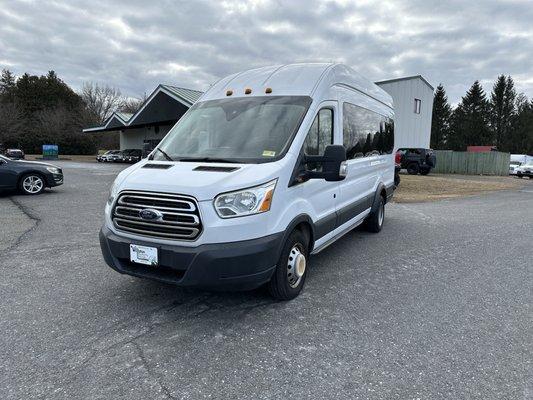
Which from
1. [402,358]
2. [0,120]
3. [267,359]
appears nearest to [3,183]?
[267,359]

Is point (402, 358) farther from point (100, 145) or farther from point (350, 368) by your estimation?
point (100, 145)

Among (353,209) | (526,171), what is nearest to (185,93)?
(353,209)

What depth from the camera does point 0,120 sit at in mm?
46531

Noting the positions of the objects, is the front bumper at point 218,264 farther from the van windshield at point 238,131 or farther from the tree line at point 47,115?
the tree line at point 47,115

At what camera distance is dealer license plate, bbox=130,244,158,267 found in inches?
135

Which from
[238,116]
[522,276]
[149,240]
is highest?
[238,116]

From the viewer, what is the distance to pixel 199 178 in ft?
11.2

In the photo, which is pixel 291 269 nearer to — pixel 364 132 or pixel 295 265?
pixel 295 265

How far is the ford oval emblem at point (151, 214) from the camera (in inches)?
134

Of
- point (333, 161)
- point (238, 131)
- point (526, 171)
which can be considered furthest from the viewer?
point (526, 171)

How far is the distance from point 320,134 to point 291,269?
5.11ft

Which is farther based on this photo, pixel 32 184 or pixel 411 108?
pixel 411 108

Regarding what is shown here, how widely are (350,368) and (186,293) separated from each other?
2002 mm

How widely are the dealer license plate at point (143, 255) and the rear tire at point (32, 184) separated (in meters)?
9.62
